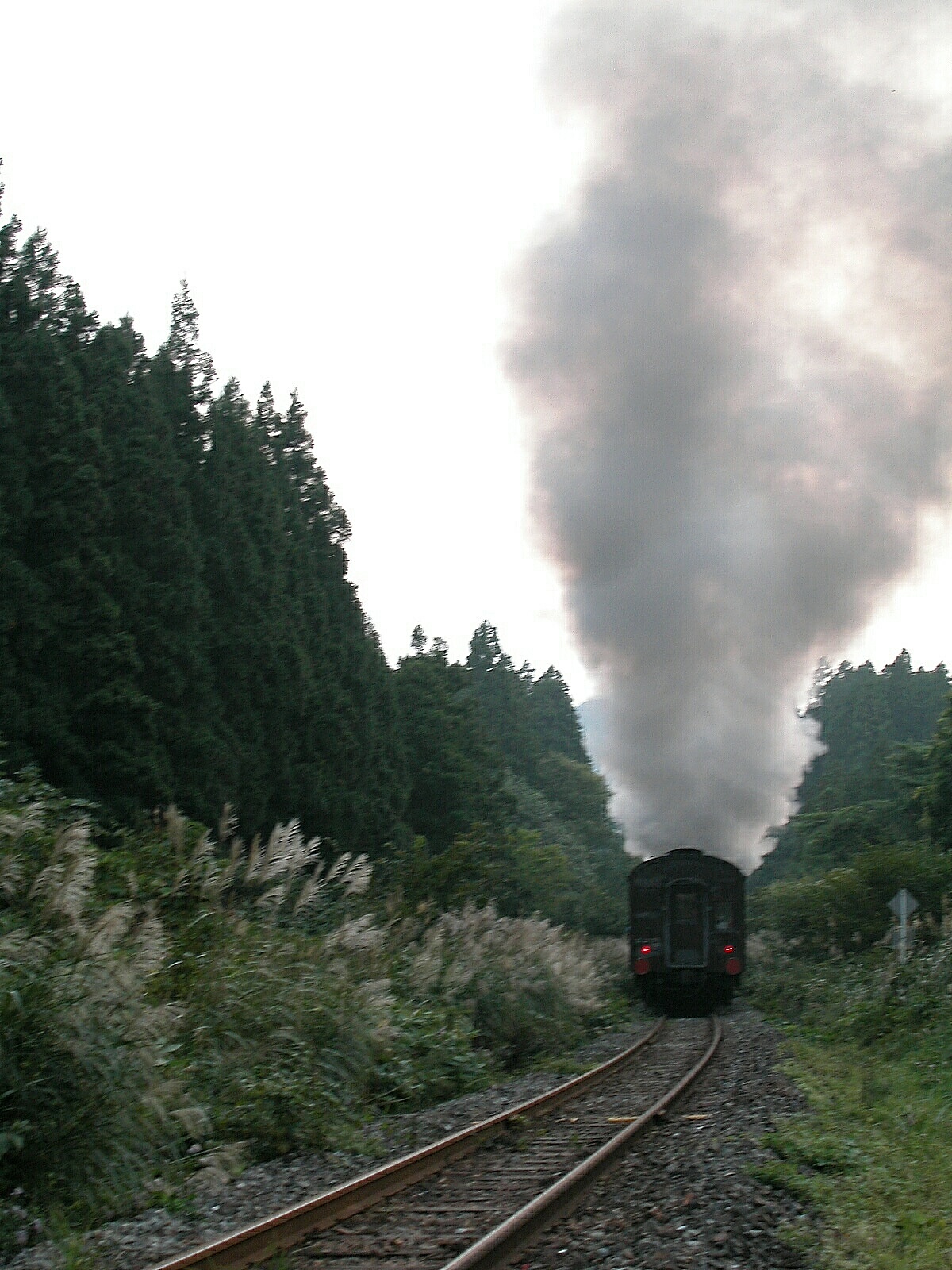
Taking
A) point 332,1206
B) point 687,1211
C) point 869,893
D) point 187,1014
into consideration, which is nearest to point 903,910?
point 869,893

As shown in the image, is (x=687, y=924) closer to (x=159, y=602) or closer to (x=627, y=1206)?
(x=159, y=602)

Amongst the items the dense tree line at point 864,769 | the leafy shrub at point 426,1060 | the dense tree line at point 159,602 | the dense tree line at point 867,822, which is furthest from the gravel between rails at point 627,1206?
the dense tree line at point 864,769

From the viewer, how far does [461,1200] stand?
23.2ft

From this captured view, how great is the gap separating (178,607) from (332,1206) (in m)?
20.0

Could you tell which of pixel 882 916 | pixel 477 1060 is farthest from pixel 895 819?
pixel 477 1060

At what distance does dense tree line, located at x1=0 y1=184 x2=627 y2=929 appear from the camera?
22.5m

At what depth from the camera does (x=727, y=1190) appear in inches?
272

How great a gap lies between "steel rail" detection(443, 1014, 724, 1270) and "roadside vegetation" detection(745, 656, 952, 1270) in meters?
1.08

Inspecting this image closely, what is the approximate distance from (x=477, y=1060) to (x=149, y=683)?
1400 cm

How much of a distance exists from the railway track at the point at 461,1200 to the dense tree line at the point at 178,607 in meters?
9.75

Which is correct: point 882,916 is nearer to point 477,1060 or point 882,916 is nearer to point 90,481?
point 477,1060

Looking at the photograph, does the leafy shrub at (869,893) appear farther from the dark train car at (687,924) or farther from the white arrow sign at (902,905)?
the white arrow sign at (902,905)

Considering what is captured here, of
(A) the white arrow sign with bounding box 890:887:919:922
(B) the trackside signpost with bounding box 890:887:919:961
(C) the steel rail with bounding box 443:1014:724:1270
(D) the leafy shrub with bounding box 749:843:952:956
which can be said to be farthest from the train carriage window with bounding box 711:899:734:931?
(C) the steel rail with bounding box 443:1014:724:1270

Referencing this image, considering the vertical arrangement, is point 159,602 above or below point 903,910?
above
